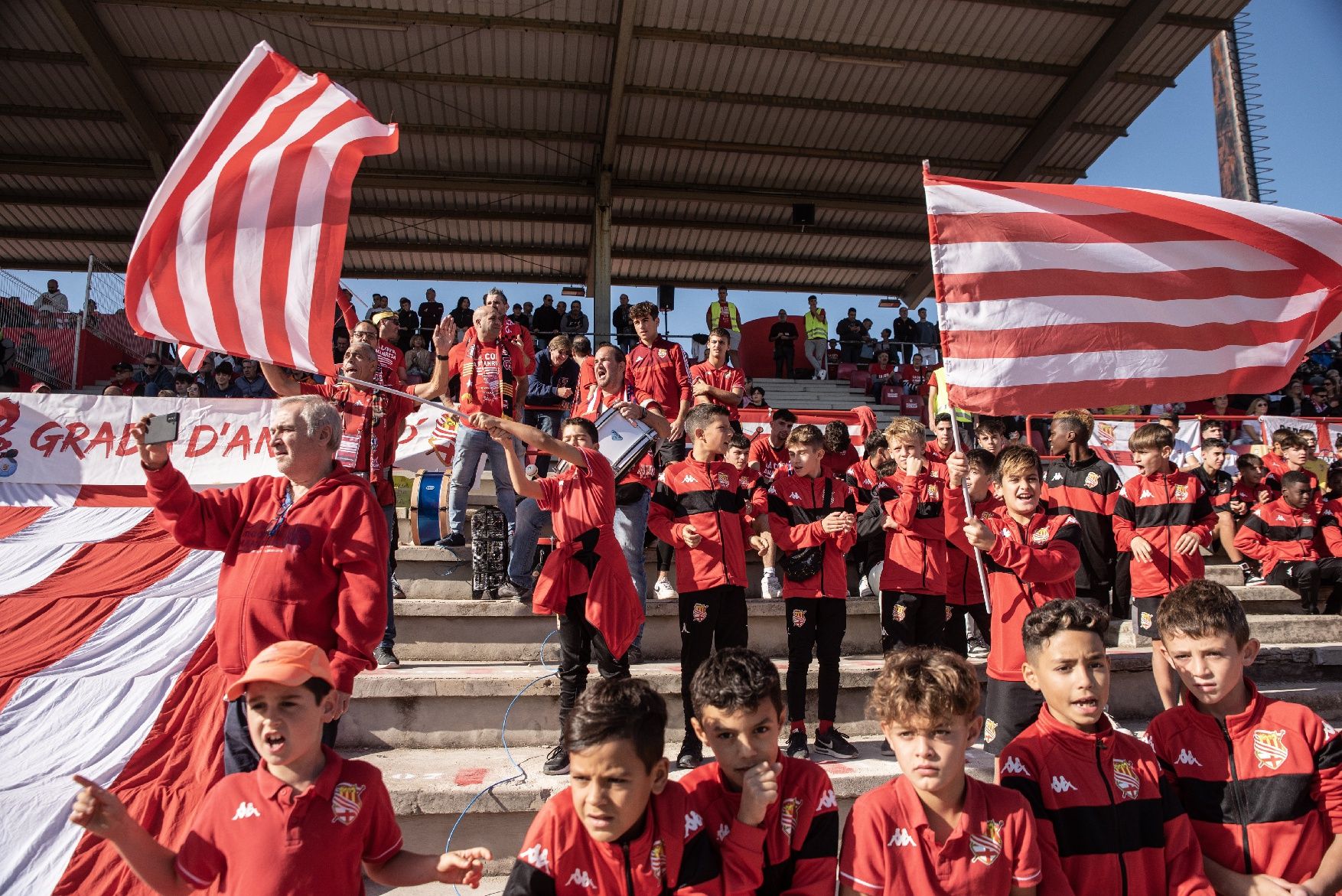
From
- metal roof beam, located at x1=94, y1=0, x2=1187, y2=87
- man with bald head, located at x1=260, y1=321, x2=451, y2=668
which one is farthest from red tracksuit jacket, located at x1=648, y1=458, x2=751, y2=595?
metal roof beam, located at x1=94, y1=0, x2=1187, y2=87

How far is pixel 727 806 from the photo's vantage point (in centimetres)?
249

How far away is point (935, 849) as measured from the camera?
2.39 m

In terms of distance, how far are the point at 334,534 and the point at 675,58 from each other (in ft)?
39.8

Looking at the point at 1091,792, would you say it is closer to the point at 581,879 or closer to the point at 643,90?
the point at 581,879

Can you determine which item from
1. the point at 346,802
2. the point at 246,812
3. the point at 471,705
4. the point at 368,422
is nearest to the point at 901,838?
the point at 346,802

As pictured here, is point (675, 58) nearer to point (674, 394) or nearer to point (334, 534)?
point (674, 394)

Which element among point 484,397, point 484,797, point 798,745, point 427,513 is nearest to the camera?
point 484,797

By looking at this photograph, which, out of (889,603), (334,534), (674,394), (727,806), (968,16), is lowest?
(727,806)

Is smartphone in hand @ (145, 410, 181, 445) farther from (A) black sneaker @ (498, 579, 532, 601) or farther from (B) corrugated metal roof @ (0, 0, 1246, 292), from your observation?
(B) corrugated metal roof @ (0, 0, 1246, 292)

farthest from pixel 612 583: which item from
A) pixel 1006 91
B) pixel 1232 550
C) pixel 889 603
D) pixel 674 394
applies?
pixel 1006 91

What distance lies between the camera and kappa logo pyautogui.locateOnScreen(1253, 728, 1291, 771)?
2703mm

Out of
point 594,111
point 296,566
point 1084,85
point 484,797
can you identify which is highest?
point 594,111

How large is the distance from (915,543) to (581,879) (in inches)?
127

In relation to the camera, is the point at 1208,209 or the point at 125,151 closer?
the point at 1208,209
